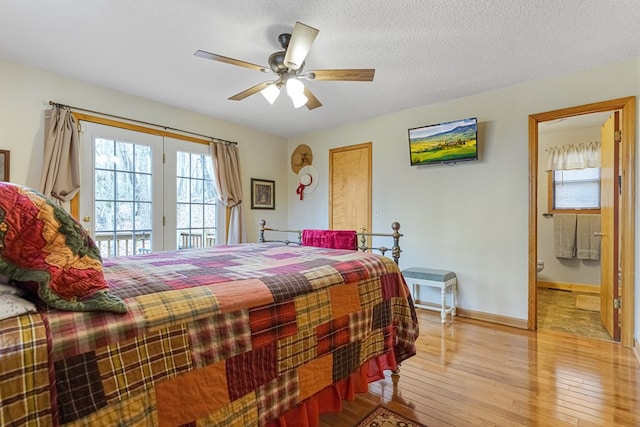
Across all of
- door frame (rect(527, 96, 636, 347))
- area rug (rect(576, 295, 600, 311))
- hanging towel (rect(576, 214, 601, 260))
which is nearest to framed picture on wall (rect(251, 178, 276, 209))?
door frame (rect(527, 96, 636, 347))

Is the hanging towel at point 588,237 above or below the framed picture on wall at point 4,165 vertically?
below

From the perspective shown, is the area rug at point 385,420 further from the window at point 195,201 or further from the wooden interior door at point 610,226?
the window at point 195,201

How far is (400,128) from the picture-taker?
3.91 meters

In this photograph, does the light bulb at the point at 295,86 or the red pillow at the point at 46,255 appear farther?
the light bulb at the point at 295,86

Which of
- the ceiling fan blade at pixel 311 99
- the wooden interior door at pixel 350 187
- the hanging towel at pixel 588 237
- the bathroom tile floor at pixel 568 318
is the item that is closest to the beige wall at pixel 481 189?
the wooden interior door at pixel 350 187

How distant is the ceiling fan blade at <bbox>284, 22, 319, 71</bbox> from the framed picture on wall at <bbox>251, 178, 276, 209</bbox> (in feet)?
8.90

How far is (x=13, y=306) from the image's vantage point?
76 cm

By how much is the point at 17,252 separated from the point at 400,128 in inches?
149

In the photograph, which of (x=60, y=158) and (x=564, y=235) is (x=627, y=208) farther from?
Result: (x=60, y=158)

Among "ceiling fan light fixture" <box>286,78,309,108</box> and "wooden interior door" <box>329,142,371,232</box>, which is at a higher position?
"ceiling fan light fixture" <box>286,78,309,108</box>

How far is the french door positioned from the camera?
10.2 feet

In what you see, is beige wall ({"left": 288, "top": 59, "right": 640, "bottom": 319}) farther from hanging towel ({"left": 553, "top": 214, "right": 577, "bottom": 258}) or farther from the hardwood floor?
hanging towel ({"left": 553, "top": 214, "right": 577, "bottom": 258})

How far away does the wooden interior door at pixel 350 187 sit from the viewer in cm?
425

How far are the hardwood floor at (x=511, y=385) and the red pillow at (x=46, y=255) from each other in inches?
54.8
